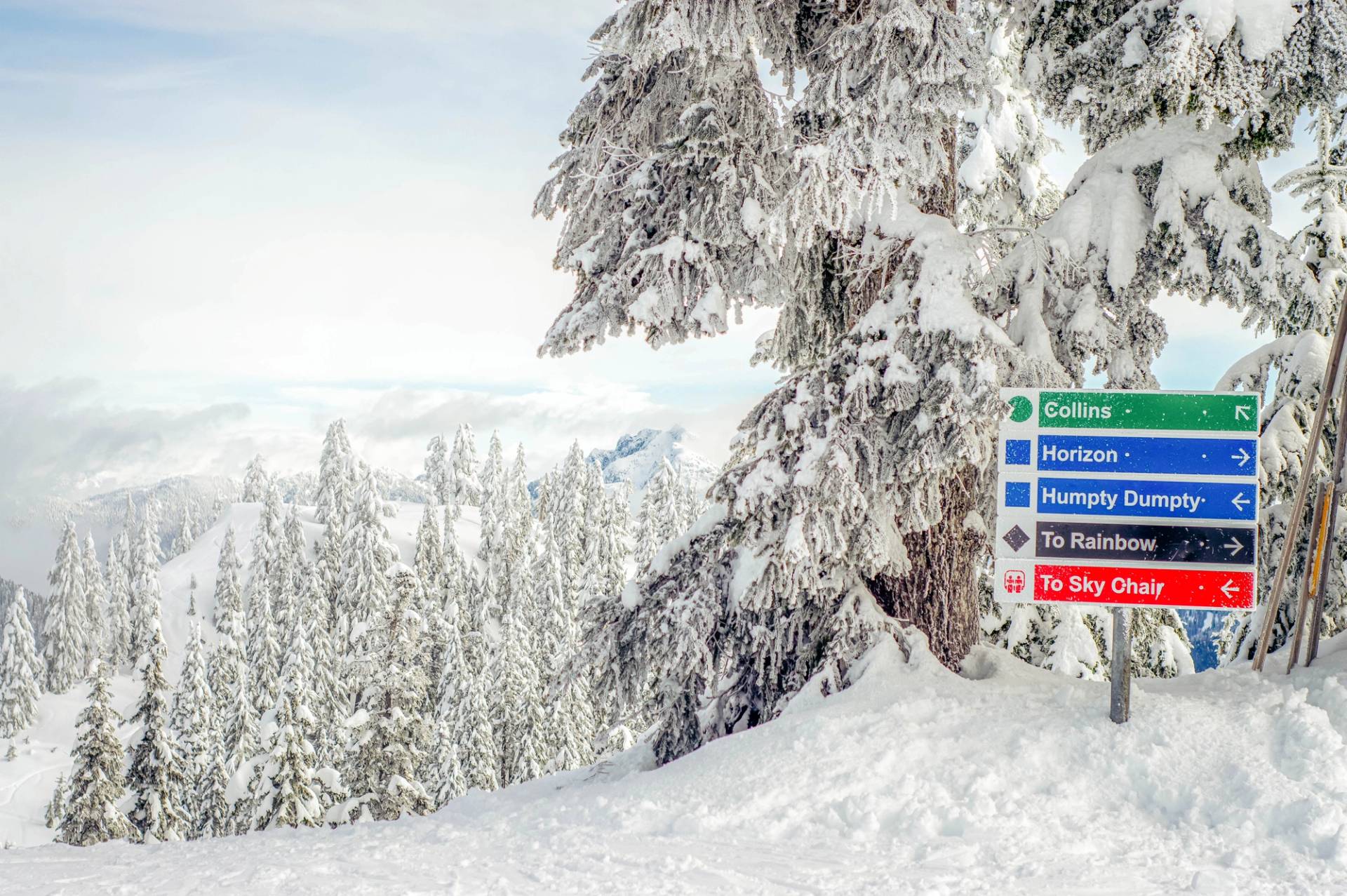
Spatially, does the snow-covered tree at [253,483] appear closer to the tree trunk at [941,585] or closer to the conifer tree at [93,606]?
the conifer tree at [93,606]

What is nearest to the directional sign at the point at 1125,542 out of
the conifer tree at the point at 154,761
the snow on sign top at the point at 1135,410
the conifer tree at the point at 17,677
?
the snow on sign top at the point at 1135,410

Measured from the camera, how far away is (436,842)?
460 centimetres

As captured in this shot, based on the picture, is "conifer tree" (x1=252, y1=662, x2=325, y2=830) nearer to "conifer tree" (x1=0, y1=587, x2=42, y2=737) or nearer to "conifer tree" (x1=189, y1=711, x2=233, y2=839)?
"conifer tree" (x1=189, y1=711, x2=233, y2=839)

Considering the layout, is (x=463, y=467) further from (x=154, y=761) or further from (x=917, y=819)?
(x=917, y=819)

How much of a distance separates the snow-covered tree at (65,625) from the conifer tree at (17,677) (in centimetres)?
838

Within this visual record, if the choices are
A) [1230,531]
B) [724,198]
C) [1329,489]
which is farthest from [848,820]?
[724,198]

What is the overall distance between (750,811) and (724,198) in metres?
4.04

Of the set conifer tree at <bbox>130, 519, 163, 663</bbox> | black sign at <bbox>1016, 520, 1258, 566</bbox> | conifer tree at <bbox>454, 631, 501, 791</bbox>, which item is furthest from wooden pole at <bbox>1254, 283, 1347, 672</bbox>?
conifer tree at <bbox>130, 519, 163, 663</bbox>

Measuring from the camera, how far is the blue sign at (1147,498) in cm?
499

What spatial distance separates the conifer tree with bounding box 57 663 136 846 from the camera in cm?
2730

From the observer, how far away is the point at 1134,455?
509 cm

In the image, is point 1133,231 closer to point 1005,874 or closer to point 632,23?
point 632,23

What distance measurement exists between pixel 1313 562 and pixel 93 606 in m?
90.2

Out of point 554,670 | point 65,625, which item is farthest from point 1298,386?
point 65,625
